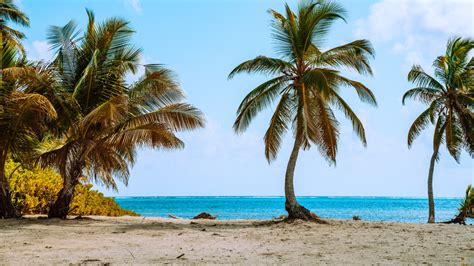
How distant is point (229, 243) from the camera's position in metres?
10.9

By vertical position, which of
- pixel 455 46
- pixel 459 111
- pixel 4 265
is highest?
pixel 455 46

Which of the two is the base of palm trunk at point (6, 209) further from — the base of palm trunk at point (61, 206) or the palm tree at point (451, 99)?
the palm tree at point (451, 99)

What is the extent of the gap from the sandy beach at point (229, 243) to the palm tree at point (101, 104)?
1970mm

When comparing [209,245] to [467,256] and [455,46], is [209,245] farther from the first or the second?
→ [455,46]

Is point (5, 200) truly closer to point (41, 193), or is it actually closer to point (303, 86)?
point (41, 193)

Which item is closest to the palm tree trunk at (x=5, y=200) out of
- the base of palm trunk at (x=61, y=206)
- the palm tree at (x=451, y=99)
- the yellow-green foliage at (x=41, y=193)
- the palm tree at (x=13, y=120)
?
the palm tree at (x=13, y=120)

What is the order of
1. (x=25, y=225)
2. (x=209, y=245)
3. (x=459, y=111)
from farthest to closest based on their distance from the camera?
1. (x=459, y=111)
2. (x=25, y=225)
3. (x=209, y=245)

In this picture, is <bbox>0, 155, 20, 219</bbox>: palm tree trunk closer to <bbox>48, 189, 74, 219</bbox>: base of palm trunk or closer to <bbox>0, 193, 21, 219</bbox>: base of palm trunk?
<bbox>0, 193, 21, 219</bbox>: base of palm trunk

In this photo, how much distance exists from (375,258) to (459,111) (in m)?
13.8

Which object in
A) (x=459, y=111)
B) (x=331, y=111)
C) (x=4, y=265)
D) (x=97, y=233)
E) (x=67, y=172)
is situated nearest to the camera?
(x=4, y=265)

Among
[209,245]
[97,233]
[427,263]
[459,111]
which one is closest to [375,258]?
[427,263]

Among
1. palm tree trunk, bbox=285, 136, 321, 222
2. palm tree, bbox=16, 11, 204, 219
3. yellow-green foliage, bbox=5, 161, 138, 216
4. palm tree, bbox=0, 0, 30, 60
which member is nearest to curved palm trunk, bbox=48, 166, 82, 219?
palm tree, bbox=16, 11, 204, 219

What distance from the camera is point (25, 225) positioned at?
13.5m

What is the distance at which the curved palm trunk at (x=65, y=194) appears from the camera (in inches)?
605
